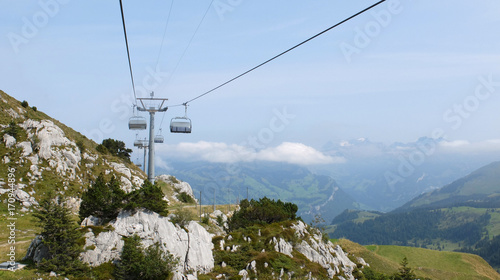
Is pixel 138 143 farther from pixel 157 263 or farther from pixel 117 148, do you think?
pixel 157 263

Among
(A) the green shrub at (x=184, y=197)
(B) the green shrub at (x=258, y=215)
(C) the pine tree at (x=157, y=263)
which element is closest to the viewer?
(C) the pine tree at (x=157, y=263)

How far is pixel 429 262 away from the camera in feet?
493

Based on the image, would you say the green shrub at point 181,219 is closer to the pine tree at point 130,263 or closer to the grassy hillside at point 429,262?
the pine tree at point 130,263

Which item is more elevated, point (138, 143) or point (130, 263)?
point (138, 143)

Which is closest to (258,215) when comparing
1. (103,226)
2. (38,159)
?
(103,226)

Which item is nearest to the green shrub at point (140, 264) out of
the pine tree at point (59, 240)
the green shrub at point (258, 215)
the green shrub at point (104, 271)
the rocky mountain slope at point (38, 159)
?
the green shrub at point (104, 271)

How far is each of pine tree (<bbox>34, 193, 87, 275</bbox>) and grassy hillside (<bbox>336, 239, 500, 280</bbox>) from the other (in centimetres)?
9320

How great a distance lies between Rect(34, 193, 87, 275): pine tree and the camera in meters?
39.2

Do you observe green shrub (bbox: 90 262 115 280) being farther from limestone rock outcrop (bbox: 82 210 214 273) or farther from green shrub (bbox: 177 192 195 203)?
green shrub (bbox: 177 192 195 203)

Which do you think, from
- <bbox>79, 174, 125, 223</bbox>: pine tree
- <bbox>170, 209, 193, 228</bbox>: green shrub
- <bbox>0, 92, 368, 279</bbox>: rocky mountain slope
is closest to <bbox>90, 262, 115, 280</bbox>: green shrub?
<bbox>0, 92, 368, 279</bbox>: rocky mountain slope

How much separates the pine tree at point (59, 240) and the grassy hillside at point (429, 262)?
93.2 meters

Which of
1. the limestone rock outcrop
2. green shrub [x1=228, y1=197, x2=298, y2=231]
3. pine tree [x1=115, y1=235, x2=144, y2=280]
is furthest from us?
green shrub [x1=228, y1=197, x2=298, y2=231]

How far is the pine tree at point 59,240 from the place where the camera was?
129 ft

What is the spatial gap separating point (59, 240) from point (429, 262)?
15120 centimetres
